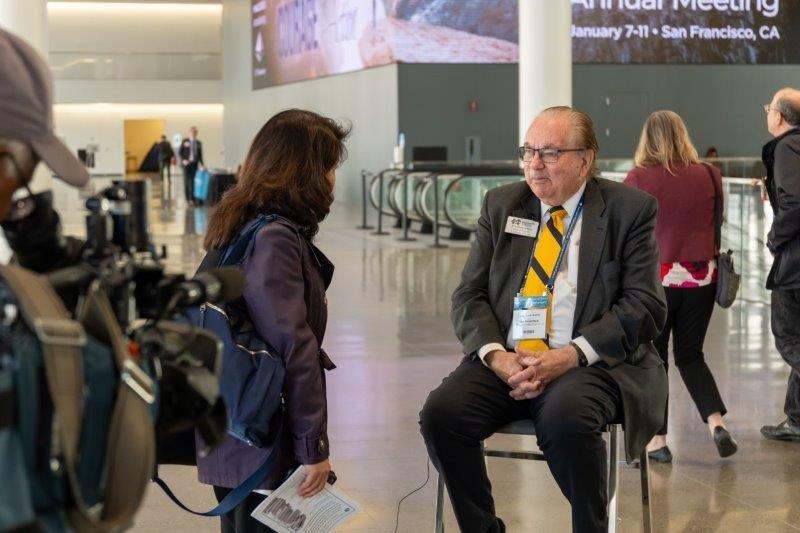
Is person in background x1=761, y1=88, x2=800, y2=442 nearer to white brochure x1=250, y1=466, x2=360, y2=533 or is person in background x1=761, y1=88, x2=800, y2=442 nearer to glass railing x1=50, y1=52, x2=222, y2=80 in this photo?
white brochure x1=250, y1=466, x2=360, y2=533

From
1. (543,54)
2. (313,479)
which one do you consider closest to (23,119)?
(313,479)

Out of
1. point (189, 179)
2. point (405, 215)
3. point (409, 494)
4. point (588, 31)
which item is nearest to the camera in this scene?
point (409, 494)

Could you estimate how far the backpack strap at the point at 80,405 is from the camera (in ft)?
4.77

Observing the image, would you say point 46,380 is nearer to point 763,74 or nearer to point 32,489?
point 32,489

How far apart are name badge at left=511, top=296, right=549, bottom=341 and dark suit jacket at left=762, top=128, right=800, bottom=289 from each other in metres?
1.97

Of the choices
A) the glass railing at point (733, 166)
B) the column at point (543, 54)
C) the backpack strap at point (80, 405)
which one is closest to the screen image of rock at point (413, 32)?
the glass railing at point (733, 166)

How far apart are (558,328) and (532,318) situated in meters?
0.10

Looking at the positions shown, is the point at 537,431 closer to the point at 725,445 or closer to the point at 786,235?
the point at 725,445

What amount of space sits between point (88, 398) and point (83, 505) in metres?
0.13

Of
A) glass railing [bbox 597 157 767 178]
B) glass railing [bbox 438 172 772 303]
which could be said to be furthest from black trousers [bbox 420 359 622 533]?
glass railing [bbox 597 157 767 178]

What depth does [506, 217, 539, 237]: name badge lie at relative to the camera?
12.8ft

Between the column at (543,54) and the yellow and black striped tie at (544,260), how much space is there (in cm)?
675

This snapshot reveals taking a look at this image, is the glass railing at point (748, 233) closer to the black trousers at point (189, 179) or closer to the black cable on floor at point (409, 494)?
the black cable on floor at point (409, 494)

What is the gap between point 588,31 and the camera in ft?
80.3
